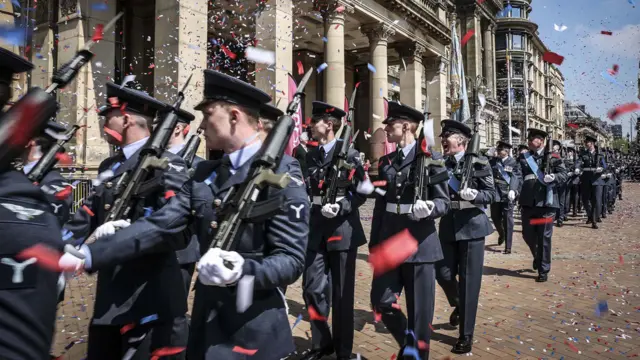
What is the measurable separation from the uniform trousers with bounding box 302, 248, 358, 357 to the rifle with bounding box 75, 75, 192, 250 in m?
2.18

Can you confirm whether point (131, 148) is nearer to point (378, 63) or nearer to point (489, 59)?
point (378, 63)

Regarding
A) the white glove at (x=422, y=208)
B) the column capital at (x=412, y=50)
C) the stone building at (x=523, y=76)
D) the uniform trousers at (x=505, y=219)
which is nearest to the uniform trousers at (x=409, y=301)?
the white glove at (x=422, y=208)

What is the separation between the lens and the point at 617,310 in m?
5.84

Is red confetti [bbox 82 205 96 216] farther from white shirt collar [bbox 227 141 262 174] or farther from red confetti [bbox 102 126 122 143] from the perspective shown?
white shirt collar [bbox 227 141 262 174]

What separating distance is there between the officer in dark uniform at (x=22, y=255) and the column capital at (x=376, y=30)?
21549 millimetres

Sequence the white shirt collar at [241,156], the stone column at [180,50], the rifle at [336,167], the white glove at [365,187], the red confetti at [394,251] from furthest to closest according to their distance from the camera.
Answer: the stone column at [180,50]
the rifle at [336,167]
the white glove at [365,187]
the red confetti at [394,251]
the white shirt collar at [241,156]

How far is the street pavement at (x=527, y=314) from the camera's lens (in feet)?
15.0

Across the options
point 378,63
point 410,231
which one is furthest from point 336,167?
point 378,63

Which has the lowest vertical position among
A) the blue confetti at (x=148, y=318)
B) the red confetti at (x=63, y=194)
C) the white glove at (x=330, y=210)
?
the blue confetti at (x=148, y=318)

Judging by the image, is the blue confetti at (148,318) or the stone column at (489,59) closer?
the blue confetti at (148,318)

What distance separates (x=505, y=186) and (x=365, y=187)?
661cm

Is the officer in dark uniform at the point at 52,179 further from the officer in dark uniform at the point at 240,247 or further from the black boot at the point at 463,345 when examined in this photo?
the black boot at the point at 463,345

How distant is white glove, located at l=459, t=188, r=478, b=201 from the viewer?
5.00 metres

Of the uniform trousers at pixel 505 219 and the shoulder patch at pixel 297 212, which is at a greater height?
the shoulder patch at pixel 297 212
